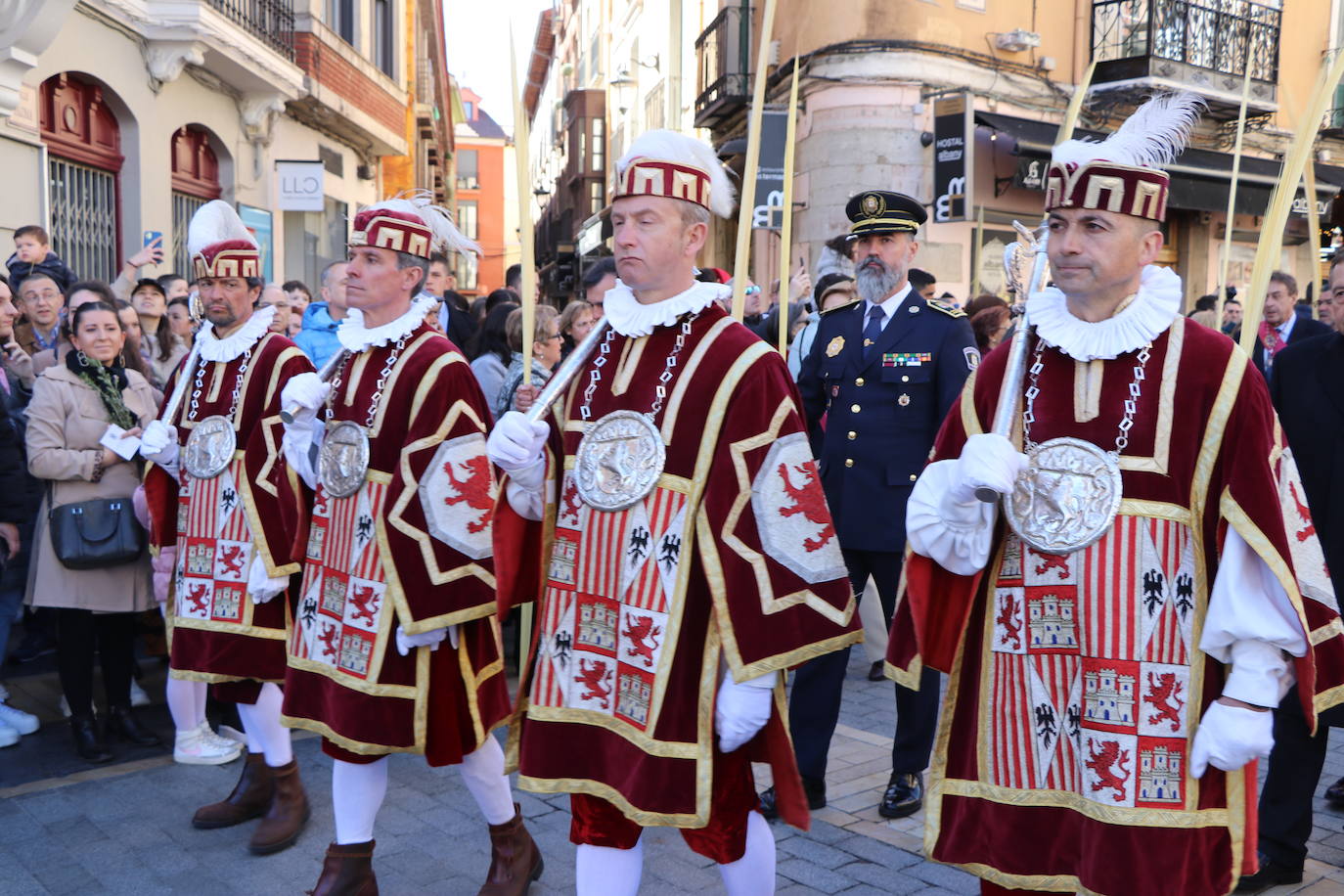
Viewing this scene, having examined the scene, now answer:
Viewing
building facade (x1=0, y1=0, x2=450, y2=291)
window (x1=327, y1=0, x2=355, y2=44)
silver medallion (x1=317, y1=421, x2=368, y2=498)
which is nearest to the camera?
silver medallion (x1=317, y1=421, x2=368, y2=498)

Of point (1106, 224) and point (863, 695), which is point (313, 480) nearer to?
point (1106, 224)

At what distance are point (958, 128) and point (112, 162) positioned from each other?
10.0 m

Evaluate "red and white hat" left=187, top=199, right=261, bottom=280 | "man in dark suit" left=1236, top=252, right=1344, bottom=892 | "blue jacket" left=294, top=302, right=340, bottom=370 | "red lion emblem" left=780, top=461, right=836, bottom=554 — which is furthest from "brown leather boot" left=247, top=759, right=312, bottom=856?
"blue jacket" left=294, top=302, right=340, bottom=370

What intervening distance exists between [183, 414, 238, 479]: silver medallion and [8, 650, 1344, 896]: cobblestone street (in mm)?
1331

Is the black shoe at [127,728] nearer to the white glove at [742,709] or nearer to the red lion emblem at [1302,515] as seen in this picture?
the white glove at [742,709]

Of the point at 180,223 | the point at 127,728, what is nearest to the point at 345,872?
the point at 127,728

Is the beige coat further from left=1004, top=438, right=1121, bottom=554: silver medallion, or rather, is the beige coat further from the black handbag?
left=1004, top=438, right=1121, bottom=554: silver medallion

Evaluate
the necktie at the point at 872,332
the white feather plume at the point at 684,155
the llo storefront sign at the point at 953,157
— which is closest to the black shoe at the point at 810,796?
the necktie at the point at 872,332

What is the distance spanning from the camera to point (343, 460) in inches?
148

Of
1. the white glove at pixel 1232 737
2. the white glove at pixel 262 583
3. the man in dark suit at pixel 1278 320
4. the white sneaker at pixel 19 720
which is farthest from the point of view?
the man in dark suit at pixel 1278 320

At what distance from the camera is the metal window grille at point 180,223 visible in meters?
13.4

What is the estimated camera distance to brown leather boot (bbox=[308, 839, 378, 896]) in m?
3.65

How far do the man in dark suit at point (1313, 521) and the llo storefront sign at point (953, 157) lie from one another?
1183 centimetres

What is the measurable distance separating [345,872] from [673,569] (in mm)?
1582
